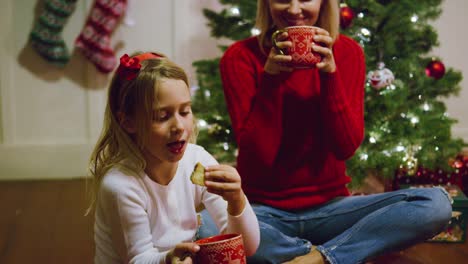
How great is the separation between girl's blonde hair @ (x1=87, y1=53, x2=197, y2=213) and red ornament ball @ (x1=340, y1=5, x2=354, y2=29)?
1.13 m

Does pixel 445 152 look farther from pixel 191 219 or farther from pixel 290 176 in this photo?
pixel 191 219

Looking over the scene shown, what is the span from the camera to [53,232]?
2148mm

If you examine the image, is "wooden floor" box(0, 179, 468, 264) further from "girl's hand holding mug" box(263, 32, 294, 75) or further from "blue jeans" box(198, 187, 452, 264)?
"girl's hand holding mug" box(263, 32, 294, 75)

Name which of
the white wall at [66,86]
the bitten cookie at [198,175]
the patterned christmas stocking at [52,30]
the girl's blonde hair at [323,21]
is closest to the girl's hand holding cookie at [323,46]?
the girl's blonde hair at [323,21]

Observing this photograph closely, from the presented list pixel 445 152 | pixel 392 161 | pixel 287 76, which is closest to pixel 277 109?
pixel 287 76

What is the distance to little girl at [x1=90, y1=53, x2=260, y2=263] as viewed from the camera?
1120mm

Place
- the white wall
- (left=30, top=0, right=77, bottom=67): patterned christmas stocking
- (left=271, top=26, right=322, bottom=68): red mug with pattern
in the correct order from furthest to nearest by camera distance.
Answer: the white wall → (left=30, top=0, right=77, bottom=67): patterned christmas stocking → (left=271, top=26, right=322, bottom=68): red mug with pattern

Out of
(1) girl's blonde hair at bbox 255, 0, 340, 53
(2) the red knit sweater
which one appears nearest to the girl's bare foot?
(2) the red knit sweater

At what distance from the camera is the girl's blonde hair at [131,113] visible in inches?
44.4

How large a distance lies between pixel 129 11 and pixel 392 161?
66.6 inches

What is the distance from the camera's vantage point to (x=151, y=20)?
303 cm

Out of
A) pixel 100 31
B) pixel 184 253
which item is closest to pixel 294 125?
pixel 184 253

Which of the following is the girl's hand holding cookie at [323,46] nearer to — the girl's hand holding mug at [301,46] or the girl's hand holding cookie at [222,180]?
the girl's hand holding mug at [301,46]

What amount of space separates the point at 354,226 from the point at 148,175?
0.58 meters
